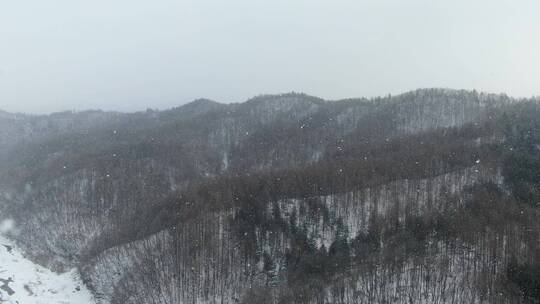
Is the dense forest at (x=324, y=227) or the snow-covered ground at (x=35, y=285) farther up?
the dense forest at (x=324, y=227)

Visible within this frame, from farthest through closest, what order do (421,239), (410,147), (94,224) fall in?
(410,147) < (94,224) < (421,239)

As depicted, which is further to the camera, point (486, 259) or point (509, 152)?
point (509, 152)

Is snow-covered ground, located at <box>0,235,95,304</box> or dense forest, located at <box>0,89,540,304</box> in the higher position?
dense forest, located at <box>0,89,540,304</box>

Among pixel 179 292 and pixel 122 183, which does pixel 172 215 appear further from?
pixel 122 183

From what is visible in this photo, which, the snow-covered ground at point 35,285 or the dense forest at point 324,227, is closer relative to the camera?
the dense forest at point 324,227

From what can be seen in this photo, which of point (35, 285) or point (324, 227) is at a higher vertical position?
point (324, 227)

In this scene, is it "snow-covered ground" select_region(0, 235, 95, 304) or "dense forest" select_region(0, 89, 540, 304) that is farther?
"snow-covered ground" select_region(0, 235, 95, 304)

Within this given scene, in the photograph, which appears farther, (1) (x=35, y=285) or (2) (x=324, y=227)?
(2) (x=324, y=227)

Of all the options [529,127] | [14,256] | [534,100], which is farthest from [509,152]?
[14,256]
